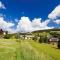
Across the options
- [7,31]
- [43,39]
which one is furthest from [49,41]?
[7,31]

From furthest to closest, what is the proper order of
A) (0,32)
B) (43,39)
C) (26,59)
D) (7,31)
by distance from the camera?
1. (7,31)
2. (0,32)
3. (43,39)
4. (26,59)

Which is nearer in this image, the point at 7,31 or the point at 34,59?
the point at 34,59

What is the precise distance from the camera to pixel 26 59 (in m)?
25.0

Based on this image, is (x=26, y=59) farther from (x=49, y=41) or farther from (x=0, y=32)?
(x=0, y=32)

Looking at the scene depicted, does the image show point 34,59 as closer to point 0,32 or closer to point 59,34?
point 59,34

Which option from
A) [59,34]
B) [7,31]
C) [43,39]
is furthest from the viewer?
[7,31]

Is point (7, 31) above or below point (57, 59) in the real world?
above

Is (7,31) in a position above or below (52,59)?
above

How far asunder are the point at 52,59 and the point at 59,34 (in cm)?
6226

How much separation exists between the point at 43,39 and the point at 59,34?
10317 millimetres

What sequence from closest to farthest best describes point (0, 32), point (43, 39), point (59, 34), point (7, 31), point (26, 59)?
point (26, 59) → point (59, 34) → point (43, 39) → point (0, 32) → point (7, 31)

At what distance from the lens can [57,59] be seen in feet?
86.0

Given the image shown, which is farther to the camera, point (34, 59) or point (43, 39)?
point (43, 39)

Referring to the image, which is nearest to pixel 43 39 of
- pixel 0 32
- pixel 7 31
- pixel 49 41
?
pixel 49 41
